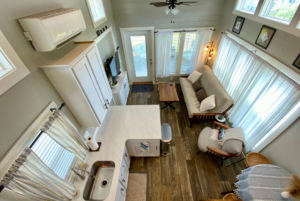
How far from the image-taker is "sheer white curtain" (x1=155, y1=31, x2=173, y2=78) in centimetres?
368

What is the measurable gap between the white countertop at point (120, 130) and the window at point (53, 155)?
0.99ft

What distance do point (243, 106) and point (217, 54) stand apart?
1770mm

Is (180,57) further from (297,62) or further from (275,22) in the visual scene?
(297,62)

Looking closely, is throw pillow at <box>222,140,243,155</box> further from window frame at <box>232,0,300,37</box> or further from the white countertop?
window frame at <box>232,0,300,37</box>

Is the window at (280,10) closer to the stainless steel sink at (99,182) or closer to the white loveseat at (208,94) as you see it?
the white loveseat at (208,94)

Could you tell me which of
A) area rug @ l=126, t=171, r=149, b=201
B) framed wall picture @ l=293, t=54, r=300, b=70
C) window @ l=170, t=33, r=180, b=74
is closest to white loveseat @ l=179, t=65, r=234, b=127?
window @ l=170, t=33, r=180, b=74

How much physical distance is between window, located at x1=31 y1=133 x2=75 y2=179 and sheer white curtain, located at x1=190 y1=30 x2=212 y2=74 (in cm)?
409

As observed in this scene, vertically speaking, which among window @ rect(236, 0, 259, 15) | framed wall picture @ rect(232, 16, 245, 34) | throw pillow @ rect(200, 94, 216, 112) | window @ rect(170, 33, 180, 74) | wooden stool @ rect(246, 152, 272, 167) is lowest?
wooden stool @ rect(246, 152, 272, 167)

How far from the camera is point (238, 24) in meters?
2.80

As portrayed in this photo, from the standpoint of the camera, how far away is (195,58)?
411 centimetres

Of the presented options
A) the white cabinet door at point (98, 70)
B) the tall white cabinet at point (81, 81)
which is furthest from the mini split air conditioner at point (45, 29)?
the white cabinet door at point (98, 70)

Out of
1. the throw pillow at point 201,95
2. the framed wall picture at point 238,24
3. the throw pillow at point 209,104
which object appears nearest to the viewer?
the framed wall picture at point 238,24

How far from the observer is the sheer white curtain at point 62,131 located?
1.13m

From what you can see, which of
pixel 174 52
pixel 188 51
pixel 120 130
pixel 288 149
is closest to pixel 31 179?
pixel 120 130
